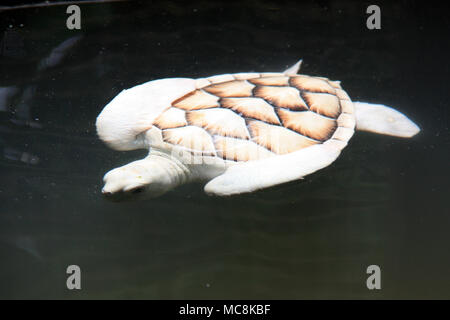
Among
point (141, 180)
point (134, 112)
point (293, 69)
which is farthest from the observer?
point (293, 69)

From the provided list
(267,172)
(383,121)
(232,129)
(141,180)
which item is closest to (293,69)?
(383,121)

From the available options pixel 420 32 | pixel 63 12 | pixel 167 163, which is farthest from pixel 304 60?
pixel 63 12

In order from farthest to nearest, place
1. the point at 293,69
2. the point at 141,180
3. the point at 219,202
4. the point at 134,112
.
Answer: the point at 293,69
the point at 134,112
the point at 219,202
the point at 141,180

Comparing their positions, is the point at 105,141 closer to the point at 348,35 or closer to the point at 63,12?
the point at 63,12

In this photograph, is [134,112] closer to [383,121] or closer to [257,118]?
[257,118]

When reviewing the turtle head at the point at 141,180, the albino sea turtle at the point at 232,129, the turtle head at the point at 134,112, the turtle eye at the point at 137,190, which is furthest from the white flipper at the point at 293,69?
the turtle eye at the point at 137,190

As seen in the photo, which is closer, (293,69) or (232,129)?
(232,129)

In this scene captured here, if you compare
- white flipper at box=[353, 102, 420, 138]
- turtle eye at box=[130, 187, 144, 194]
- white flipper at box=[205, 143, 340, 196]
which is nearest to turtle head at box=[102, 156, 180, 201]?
turtle eye at box=[130, 187, 144, 194]
